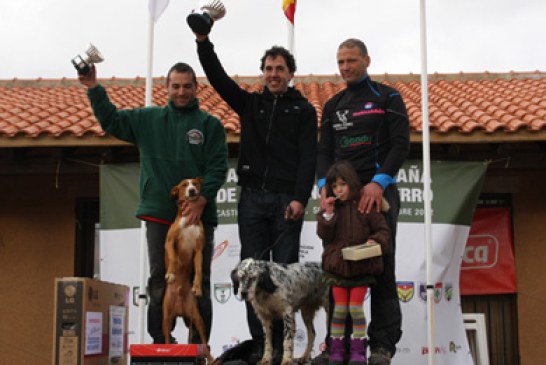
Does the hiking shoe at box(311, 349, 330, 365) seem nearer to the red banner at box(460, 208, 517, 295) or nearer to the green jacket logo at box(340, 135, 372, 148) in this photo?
the green jacket logo at box(340, 135, 372, 148)

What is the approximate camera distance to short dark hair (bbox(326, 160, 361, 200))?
523 cm

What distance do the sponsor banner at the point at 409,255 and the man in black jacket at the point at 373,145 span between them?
438cm

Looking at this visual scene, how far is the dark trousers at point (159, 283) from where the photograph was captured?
5.36m

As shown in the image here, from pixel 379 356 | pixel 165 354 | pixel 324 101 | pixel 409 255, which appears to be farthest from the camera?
pixel 324 101

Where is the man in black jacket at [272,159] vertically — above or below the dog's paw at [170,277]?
above

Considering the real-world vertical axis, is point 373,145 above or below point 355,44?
below

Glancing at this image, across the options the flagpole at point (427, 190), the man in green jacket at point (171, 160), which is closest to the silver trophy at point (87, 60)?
the man in green jacket at point (171, 160)

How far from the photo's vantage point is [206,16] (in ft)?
17.4

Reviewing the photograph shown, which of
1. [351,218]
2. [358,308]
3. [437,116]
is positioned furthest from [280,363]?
[437,116]

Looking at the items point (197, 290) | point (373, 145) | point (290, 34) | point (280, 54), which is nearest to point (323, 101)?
point (290, 34)

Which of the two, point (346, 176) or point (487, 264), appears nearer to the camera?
point (346, 176)

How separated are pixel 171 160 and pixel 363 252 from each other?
1.35 meters

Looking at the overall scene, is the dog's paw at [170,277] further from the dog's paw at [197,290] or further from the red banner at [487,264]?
the red banner at [487,264]

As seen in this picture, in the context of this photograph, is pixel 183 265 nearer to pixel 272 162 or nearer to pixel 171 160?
pixel 171 160
